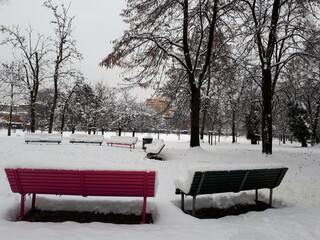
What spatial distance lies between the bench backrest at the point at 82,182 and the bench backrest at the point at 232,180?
3.02 feet

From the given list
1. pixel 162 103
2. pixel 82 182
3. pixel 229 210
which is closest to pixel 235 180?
pixel 229 210

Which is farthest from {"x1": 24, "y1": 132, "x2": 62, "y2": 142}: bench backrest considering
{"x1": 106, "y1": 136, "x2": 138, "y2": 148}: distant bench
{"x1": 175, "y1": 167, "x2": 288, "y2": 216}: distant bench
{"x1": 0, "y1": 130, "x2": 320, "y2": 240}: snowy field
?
{"x1": 175, "y1": 167, "x2": 288, "y2": 216}: distant bench

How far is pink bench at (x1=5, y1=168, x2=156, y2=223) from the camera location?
12.7 feet

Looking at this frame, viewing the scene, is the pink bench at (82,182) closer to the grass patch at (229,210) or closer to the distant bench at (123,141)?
the grass patch at (229,210)

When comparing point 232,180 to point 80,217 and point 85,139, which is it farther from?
point 85,139

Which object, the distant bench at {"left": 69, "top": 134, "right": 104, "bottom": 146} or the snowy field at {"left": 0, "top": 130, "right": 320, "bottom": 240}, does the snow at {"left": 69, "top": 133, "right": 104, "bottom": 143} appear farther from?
the snowy field at {"left": 0, "top": 130, "right": 320, "bottom": 240}

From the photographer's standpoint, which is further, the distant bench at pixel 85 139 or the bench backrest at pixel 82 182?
the distant bench at pixel 85 139

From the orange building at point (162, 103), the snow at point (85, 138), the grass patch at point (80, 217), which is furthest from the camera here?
the snow at point (85, 138)

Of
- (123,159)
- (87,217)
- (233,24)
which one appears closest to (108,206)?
(87,217)

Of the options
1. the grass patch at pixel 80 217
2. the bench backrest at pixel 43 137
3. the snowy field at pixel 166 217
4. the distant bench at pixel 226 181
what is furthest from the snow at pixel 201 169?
the bench backrest at pixel 43 137

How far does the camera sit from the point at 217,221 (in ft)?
13.5

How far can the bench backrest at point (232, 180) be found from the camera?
4.29 metres

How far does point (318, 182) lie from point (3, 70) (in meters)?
34.3

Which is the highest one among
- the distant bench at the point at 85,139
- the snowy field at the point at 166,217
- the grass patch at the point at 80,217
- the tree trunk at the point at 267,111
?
the tree trunk at the point at 267,111
